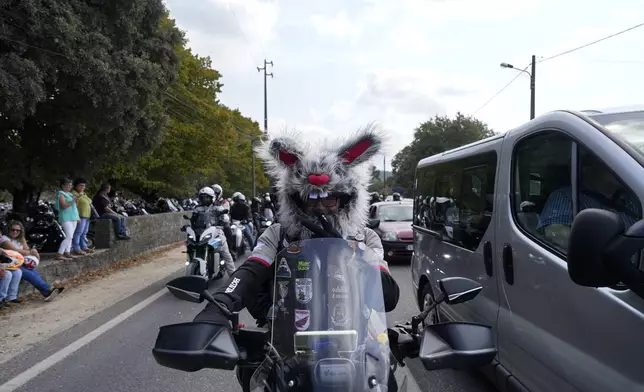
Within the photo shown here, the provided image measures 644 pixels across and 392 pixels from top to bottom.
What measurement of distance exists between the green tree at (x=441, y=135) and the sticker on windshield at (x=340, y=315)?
171 feet

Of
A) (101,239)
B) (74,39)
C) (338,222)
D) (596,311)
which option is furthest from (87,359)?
(101,239)

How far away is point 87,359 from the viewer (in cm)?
548

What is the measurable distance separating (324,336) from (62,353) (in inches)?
187

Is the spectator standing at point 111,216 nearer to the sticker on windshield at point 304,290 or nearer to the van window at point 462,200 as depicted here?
the van window at point 462,200

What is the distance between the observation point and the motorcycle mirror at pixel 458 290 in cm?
239

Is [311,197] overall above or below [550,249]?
above

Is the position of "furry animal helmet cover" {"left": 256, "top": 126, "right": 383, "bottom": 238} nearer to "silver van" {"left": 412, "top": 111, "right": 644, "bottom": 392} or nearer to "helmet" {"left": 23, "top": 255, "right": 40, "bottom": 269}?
"silver van" {"left": 412, "top": 111, "right": 644, "bottom": 392}

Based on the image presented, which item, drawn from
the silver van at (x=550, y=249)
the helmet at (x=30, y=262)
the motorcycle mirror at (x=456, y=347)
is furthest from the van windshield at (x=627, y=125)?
A: the helmet at (x=30, y=262)

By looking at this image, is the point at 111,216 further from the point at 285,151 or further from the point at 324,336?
the point at 324,336

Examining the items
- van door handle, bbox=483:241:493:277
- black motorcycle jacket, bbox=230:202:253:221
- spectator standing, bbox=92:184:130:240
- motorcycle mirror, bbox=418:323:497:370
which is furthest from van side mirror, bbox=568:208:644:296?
black motorcycle jacket, bbox=230:202:253:221

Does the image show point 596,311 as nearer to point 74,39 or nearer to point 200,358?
point 200,358

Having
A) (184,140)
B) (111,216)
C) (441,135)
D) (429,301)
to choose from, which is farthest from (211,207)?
(441,135)

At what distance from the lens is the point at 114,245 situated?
12.7 metres

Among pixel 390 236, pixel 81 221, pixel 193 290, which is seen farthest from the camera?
pixel 390 236
